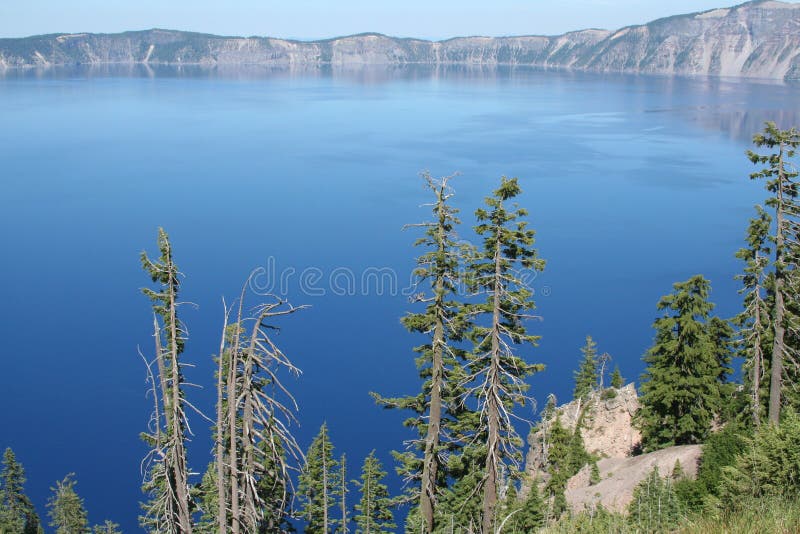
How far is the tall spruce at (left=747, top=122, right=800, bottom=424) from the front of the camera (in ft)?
72.1

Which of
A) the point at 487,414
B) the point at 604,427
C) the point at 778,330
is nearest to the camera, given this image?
the point at 487,414

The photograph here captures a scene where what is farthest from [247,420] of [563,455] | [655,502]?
[563,455]

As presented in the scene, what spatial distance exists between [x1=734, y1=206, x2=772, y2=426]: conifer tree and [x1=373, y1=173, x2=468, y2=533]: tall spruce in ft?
34.3

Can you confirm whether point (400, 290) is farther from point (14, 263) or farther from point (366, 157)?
point (366, 157)

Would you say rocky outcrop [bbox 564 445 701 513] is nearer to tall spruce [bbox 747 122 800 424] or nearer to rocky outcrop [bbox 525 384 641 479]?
tall spruce [bbox 747 122 800 424]

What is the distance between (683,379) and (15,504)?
107 feet

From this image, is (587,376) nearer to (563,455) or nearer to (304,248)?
(563,455)

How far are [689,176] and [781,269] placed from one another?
101033mm

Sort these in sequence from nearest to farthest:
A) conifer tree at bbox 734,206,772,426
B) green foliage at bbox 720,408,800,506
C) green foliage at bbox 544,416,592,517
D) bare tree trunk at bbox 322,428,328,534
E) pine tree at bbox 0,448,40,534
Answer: green foliage at bbox 720,408,800,506
conifer tree at bbox 734,206,772,426
bare tree trunk at bbox 322,428,328,534
green foliage at bbox 544,416,592,517
pine tree at bbox 0,448,40,534

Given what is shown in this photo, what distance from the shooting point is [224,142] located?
14862 cm

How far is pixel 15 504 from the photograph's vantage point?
1455 inches

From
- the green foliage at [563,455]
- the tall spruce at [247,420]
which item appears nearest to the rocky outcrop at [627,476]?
the green foliage at [563,455]

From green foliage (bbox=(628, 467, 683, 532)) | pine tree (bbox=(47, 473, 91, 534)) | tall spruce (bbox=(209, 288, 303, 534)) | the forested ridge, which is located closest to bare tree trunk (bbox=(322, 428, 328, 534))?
the forested ridge

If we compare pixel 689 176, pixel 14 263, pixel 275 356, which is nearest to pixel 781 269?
pixel 275 356
